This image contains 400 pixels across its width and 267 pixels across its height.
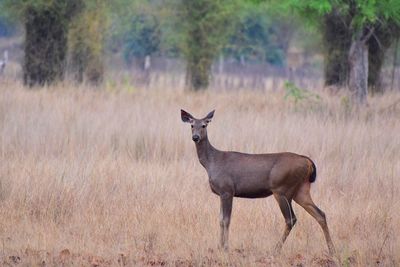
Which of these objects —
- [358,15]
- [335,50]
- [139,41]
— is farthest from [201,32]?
[139,41]

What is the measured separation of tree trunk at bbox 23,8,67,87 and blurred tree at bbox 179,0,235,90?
5.43m

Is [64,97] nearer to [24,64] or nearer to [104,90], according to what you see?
[104,90]

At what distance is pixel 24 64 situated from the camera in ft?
84.4

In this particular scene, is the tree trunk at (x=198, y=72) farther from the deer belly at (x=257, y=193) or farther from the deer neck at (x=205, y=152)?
the deer belly at (x=257, y=193)

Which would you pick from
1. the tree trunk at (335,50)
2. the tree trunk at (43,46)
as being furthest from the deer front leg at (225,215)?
the tree trunk at (335,50)

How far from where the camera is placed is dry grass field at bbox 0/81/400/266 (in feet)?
29.6

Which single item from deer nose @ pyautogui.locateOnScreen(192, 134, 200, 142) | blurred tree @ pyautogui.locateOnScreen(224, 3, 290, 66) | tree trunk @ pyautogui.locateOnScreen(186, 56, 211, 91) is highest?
deer nose @ pyautogui.locateOnScreen(192, 134, 200, 142)

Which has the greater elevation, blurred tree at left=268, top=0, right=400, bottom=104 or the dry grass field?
blurred tree at left=268, top=0, right=400, bottom=104

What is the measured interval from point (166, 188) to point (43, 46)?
48.6 ft

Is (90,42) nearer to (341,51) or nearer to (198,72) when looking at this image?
(198,72)

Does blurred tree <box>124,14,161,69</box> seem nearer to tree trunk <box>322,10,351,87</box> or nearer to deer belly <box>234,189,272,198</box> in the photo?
tree trunk <box>322,10,351,87</box>

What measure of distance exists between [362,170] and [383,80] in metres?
16.2

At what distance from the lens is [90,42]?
28.1 metres

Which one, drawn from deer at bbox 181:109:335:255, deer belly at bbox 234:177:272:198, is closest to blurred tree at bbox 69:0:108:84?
deer at bbox 181:109:335:255
